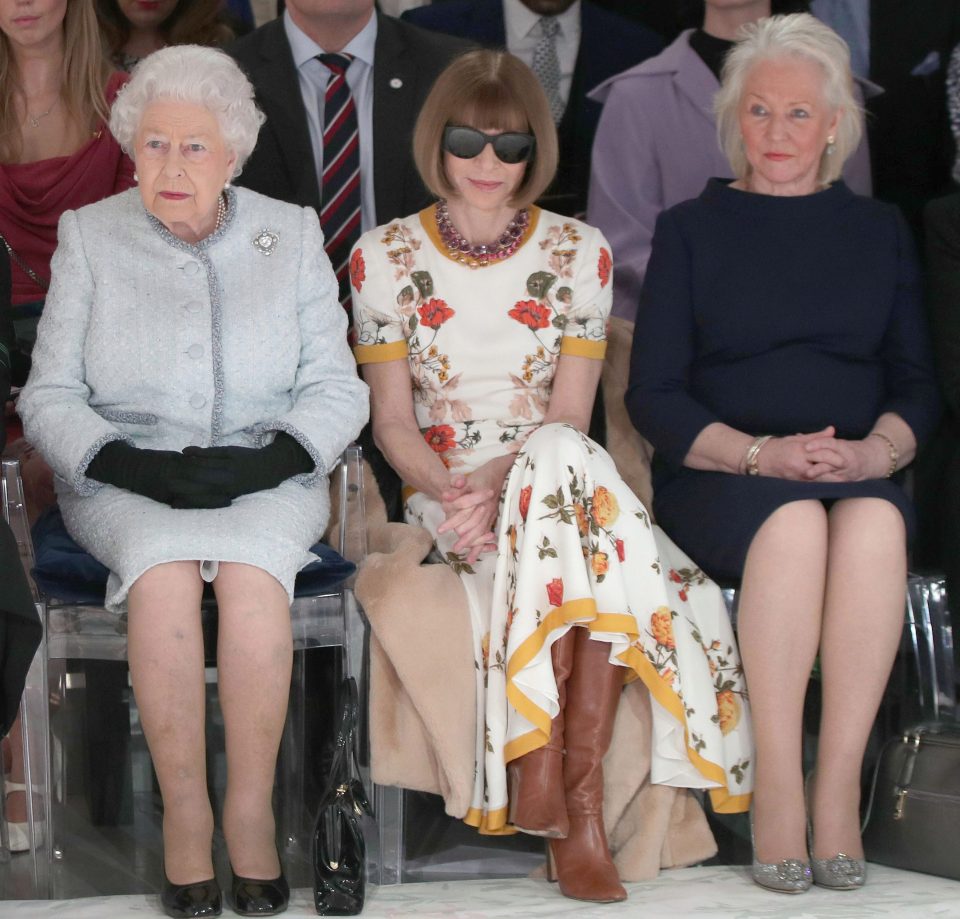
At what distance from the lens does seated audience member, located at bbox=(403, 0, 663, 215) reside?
4.16 m

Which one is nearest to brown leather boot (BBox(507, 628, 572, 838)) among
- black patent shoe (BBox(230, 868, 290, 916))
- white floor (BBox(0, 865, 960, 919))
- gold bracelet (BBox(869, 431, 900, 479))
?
white floor (BBox(0, 865, 960, 919))

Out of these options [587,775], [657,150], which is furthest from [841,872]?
[657,150]

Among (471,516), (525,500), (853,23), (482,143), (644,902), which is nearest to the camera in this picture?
(644,902)

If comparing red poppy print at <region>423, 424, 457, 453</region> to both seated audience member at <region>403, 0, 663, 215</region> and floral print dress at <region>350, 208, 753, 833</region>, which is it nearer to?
floral print dress at <region>350, 208, 753, 833</region>

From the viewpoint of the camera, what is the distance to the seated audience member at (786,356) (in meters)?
2.96

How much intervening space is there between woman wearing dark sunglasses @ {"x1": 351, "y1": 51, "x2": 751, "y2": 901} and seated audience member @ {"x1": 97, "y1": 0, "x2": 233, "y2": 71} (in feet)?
2.85

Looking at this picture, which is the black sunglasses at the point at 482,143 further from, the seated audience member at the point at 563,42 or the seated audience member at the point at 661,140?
the seated audience member at the point at 563,42

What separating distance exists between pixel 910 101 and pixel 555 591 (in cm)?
179

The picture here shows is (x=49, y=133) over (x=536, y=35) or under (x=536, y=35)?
under

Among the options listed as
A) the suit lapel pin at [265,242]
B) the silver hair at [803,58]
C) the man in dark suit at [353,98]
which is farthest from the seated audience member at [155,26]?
the silver hair at [803,58]

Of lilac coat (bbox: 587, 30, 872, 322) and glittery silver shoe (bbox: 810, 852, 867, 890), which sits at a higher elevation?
lilac coat (bbox: 587, 30, 872, 322)

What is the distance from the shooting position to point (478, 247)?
3.34 meters

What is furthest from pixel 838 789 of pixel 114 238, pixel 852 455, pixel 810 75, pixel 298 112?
pixel 298 112

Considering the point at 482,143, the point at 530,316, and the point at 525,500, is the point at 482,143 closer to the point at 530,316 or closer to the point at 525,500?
the point at 530,316
